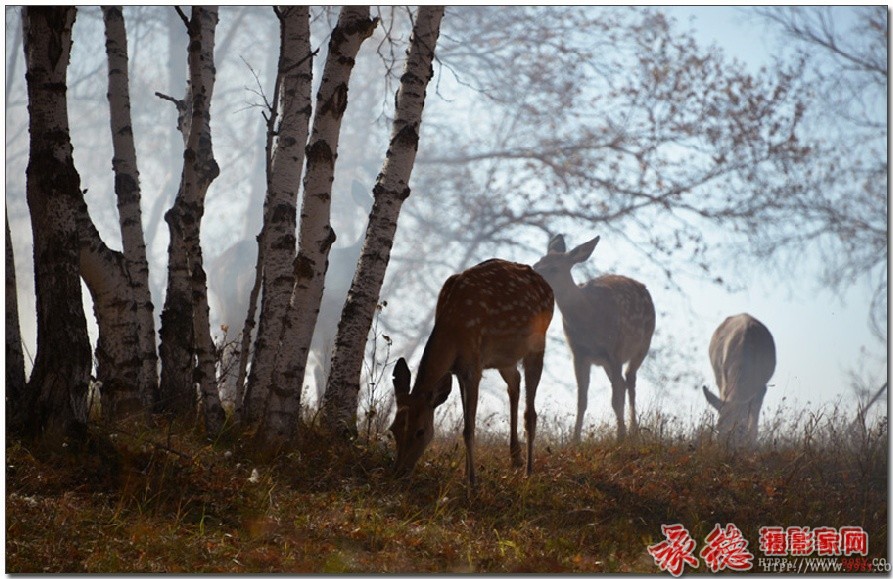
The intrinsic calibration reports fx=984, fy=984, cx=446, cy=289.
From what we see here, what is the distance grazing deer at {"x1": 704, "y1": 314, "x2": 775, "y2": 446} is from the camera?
523 inches

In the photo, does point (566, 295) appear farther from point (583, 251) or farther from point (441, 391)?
point (441, 391)

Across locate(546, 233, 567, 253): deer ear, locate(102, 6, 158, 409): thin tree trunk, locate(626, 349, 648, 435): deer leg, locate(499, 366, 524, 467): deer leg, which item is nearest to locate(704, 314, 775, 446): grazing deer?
locate(626, 349, 648, 435): deer leg

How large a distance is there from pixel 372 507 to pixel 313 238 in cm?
199

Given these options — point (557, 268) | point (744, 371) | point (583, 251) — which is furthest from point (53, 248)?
point (744, 371)

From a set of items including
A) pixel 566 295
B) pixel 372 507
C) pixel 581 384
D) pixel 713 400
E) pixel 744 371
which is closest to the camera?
pixel 372 507

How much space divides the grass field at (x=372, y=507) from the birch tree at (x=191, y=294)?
43cm

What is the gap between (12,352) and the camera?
6379mm

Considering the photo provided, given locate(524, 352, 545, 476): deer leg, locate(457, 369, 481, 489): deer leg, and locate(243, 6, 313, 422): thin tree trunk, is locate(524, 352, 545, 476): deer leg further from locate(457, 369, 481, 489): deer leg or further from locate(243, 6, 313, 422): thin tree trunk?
locate(243, 6, 313, 422): thin tree trunk

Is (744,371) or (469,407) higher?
(744,371)

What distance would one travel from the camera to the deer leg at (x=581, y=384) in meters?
12.1

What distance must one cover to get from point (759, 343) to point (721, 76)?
14.4 ft

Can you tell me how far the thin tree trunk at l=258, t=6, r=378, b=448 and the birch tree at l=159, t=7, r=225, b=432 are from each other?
1.61ft

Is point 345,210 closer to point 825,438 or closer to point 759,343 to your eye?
point 759,343

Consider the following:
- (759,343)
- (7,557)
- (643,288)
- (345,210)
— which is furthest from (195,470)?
(345,210)
